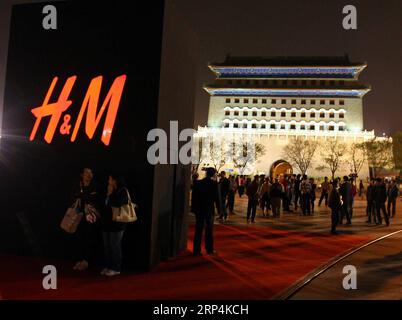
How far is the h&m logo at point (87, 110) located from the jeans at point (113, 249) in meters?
1.55

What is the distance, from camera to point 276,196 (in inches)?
533

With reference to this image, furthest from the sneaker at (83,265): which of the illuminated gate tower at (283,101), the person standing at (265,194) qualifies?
the illuminated gate tower at (283,101)

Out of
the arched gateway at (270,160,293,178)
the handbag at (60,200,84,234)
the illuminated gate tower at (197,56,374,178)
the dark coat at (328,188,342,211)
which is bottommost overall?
the handbag at (60,200,84,234)

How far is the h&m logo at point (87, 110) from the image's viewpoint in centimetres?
618

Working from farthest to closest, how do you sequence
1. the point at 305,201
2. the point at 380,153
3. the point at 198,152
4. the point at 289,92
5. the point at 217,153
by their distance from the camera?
the point at 289,92
the point at 198,152
the point at 217,153
the point at 380,153
the point at 305,201

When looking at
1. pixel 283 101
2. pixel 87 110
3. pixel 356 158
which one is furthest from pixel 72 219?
pixel 283 101

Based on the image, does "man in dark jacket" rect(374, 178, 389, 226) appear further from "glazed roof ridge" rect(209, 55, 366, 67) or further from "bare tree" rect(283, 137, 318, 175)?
"glazed roof ridge" rect(209, 55, 366, 67)

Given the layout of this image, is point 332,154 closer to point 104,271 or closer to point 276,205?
point 276,205

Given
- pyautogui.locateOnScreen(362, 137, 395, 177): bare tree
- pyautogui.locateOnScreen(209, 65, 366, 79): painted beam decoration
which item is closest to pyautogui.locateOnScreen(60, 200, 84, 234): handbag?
pyautogui.locateOnScreen(362, 137, 395, 177): bare tree

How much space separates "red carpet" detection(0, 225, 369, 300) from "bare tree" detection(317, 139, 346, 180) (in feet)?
157

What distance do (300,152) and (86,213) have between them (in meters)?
52.3

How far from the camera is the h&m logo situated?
6.18 meters

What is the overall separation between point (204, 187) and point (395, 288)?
3.40 m
